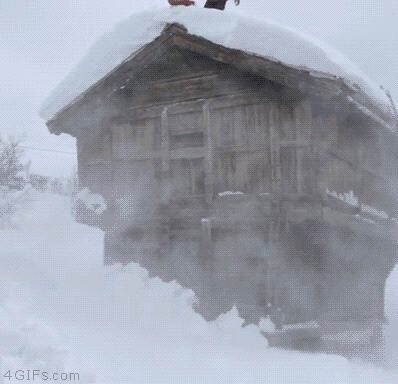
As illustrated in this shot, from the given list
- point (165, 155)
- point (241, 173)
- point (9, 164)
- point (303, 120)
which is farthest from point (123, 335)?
point (9, 164)

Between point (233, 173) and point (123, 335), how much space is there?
3.10 meters

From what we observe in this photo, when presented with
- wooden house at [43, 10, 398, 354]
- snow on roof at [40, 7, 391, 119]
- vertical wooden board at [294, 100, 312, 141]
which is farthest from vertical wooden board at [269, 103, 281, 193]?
snow on roof at [40, 7, 391, 119]

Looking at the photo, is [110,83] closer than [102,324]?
No

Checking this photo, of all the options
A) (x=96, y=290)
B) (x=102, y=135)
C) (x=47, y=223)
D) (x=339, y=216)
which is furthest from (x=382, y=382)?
(x=47, y=223)

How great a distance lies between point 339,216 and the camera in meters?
8.27

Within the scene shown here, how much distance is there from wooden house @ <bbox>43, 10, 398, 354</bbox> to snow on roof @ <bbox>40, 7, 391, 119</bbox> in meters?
0.15

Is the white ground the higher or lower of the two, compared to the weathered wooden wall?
lower

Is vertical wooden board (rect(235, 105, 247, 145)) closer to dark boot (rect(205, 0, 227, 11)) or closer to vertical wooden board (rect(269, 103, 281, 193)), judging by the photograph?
vertical wooden board (rect(269, 103, 281, 193))

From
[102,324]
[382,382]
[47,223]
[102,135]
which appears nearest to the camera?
[382,382]

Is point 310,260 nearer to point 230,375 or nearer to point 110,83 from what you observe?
point 230,375

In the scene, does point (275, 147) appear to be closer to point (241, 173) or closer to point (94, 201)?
point (241, 173)

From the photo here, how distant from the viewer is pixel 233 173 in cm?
823

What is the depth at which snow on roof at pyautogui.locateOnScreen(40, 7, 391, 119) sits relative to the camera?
24.3ft

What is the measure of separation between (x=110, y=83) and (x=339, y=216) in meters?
4.46
